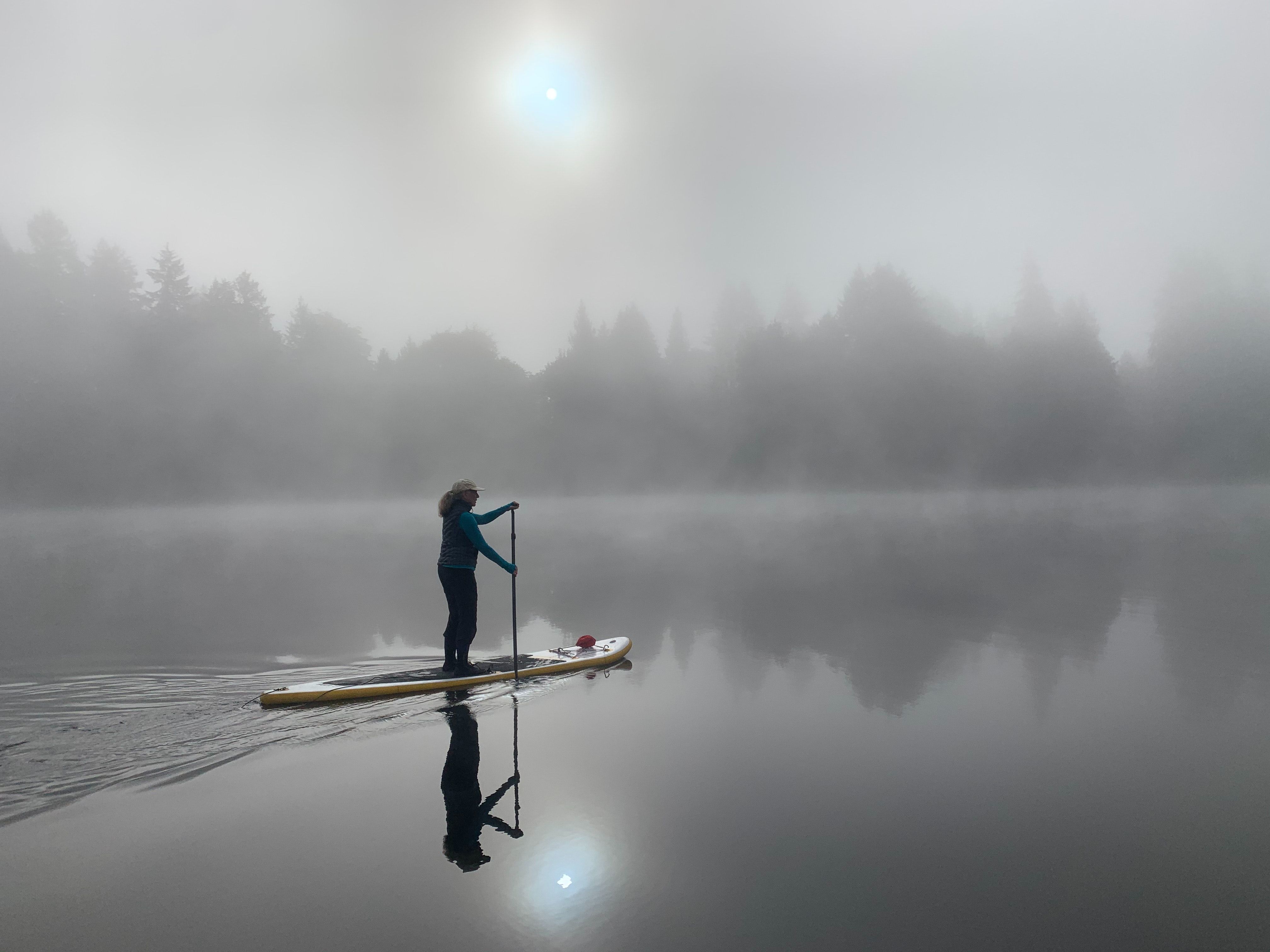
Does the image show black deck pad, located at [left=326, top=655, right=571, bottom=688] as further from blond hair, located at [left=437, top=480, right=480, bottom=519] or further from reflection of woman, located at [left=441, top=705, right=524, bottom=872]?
blond hair, located at [left=437, top=480, right=480, bottom=519]

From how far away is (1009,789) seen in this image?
5.70 meters

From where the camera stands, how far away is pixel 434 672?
8648 mm

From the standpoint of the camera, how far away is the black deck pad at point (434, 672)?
8.20 metres

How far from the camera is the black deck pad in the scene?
26.9ft

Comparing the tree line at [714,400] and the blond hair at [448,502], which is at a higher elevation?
the tree line at [714,400]

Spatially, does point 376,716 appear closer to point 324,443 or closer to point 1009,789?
point 1009,789

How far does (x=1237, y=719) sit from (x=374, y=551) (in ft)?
88.8

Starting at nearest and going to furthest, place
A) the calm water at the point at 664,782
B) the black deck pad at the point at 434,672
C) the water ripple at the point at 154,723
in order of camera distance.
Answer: the calm water at the point at 664,782 → the water ripple at the point at 154,723 → the black deck pad at the point at 434,672

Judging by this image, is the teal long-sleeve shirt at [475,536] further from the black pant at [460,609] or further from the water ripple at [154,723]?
the water ripple at [154,723]

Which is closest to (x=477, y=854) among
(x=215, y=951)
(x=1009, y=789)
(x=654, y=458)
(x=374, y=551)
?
(x=215, y=951)

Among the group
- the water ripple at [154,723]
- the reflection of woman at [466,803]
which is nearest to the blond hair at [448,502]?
the water ripple at [154,723]

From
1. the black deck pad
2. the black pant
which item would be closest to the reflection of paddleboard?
the black deck pad

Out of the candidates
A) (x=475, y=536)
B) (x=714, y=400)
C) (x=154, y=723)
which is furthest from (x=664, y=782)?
(x=714, y=400)

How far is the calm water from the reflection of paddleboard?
0.30m
